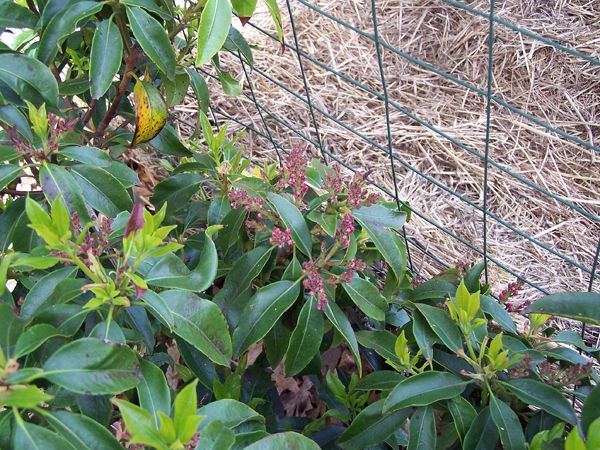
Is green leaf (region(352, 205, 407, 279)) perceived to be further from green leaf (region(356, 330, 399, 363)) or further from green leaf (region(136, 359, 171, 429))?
green leaf (region(136, 359, 171, 429))

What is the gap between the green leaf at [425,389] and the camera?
1094mm

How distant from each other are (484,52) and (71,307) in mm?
2194

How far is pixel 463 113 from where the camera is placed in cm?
254

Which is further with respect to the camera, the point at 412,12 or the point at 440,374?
the point at 412,12

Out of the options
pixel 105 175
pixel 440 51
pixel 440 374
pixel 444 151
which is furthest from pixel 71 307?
pixel 440 51

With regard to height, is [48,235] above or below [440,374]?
above

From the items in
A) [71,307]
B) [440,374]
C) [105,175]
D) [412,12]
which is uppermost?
[412,12]

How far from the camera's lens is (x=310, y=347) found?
117 centimetres

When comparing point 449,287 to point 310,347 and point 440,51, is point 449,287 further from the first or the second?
Result: point 440,51

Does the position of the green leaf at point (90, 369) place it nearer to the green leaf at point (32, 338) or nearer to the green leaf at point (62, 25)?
the green leaf at point (32, 338)

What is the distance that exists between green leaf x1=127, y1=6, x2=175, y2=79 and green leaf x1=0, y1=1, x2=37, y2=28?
0.20 metres

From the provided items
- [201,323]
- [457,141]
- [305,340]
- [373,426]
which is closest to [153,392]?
[201,323]

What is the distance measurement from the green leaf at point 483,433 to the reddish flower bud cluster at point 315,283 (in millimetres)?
321

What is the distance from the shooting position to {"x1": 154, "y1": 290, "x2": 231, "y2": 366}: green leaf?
37.6 inches
